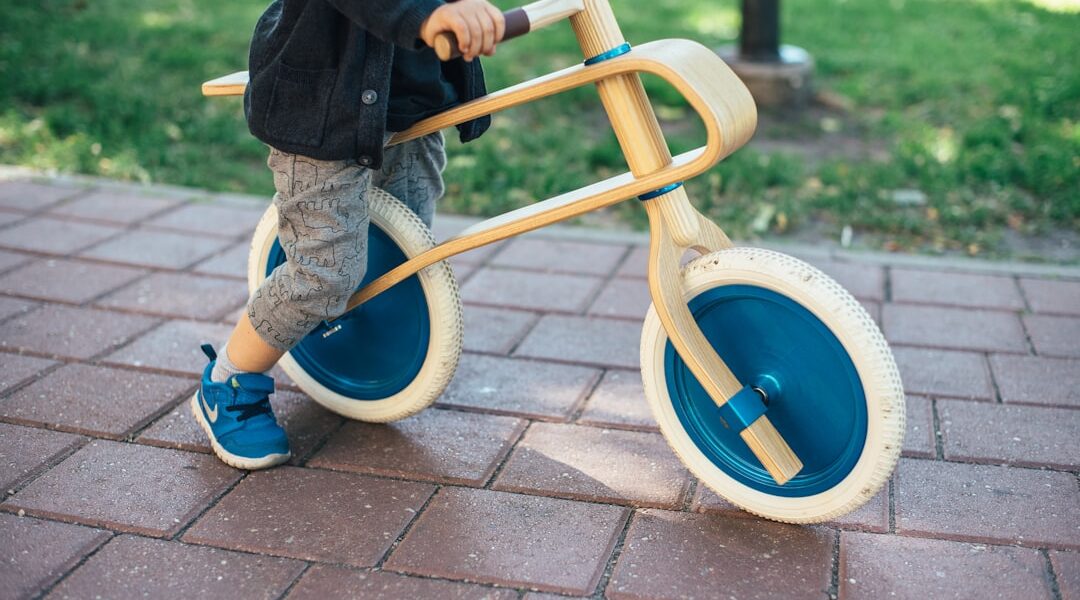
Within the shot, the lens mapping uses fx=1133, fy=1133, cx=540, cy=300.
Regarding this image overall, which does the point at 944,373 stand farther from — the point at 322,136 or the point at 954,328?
the point at 322,136

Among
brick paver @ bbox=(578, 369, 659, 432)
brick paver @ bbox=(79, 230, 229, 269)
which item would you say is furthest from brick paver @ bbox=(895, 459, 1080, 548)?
brick paver @ bbox=(79, 230, 229, 269)

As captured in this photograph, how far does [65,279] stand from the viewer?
3494 millimetres

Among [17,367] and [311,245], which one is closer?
[311,245]

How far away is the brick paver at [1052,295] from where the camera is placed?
11.0 ft

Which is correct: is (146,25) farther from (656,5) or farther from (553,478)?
(553,478)

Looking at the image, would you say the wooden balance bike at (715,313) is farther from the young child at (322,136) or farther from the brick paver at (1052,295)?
the brick paver at (1052,295)

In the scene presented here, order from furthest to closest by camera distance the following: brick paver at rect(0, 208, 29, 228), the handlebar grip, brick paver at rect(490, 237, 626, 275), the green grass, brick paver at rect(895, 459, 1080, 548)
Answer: the green grass, brick paver at rect(0, 208, 29, 228), brick paver at rect(490, 237, 626, 275), brick paver at rect(895, 459, 1080, 548), the handlebar grip

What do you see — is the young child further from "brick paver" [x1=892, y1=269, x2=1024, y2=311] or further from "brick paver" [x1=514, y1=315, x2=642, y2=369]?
"brick paver" [x1=892, y1=269, x2=1024, y2=311]

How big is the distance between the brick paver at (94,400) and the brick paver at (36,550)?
0.40m

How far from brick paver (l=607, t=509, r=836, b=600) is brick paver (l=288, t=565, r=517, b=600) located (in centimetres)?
25

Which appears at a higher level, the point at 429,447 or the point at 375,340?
the point at 375,340

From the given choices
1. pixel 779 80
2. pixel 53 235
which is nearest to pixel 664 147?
pixel 53 235

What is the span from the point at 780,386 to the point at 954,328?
1.26 metres

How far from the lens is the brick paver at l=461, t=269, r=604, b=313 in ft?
11.2
